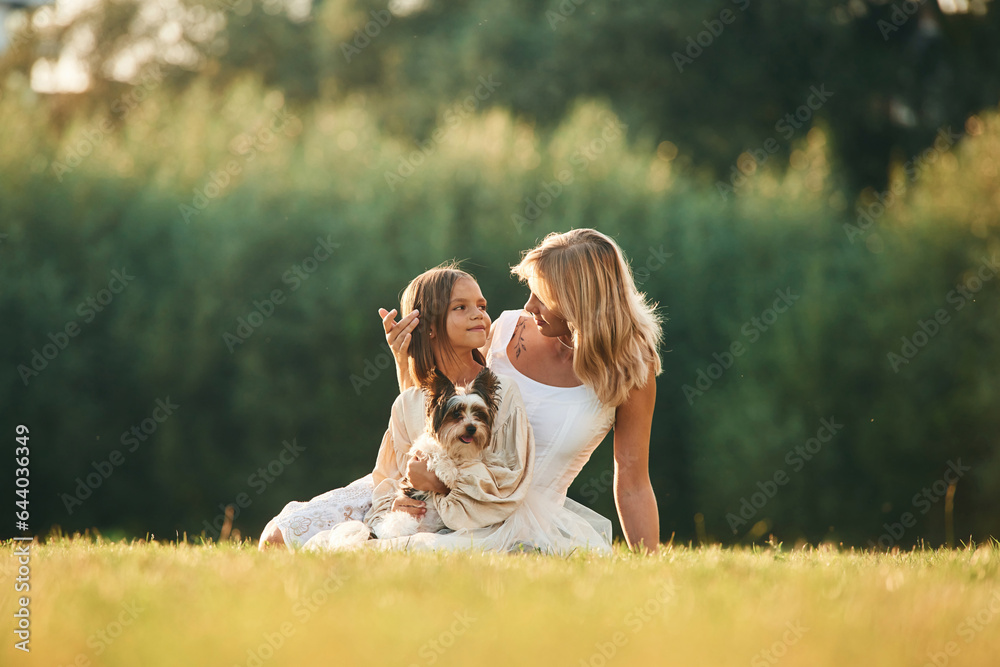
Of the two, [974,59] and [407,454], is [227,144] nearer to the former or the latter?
[407,454]

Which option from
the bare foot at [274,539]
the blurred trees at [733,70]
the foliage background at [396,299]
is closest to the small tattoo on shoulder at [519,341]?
the bare foot at [274,539]

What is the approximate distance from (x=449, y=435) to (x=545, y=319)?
966mm

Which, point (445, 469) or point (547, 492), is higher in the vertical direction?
point (445, 469)

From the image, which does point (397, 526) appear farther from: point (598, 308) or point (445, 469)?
point (598, 308)

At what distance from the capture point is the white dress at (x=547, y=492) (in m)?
3.98

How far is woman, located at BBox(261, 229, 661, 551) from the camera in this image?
4145 millimetres

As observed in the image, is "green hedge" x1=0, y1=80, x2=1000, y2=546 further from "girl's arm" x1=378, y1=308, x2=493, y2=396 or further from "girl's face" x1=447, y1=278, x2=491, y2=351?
"girl's face" x1=447, y1=278, x2=491, y2=351

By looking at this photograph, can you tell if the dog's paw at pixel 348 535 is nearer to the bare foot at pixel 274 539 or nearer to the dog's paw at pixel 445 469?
the bare foot at pixel 274 539

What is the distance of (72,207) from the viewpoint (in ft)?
35.2

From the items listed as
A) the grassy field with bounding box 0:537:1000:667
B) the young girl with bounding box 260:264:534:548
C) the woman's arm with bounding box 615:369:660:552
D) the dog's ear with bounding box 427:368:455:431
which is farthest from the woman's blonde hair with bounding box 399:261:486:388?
the grassy field with bounding box 0:537:1000:667

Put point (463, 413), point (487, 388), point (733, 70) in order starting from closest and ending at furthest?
point (463, 413), point (487, 388), point (733, 70)

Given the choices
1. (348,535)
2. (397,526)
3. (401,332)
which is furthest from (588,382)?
(348,535)

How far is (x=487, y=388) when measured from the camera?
3.68 meters

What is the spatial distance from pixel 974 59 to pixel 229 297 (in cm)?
1314
